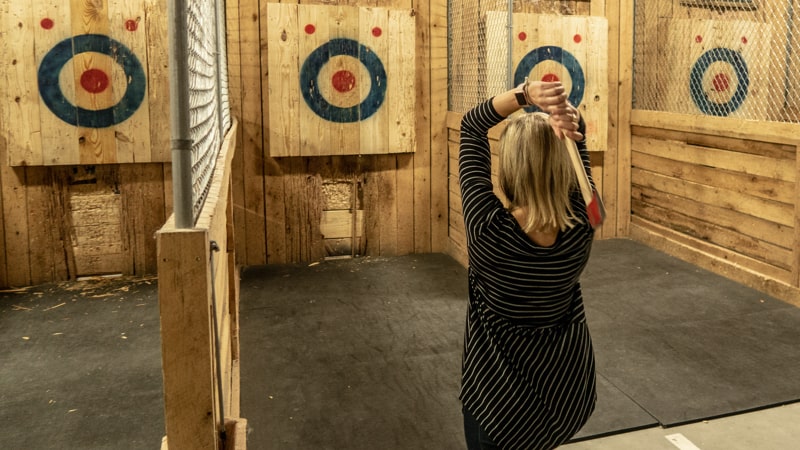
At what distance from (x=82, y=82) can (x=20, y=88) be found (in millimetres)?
334

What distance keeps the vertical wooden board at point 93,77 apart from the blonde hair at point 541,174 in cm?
346

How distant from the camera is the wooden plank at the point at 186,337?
1195 millimetres

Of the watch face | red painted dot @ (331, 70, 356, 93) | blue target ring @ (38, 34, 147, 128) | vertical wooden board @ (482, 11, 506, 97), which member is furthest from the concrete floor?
blue target ring @ (38, 34, 147, 128)

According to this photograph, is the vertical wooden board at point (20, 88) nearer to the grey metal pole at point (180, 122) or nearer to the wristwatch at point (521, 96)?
the grey metal pole at point (180, 122)

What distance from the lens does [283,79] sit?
14.8 ft

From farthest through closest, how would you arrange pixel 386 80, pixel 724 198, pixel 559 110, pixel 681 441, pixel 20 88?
pixel 386 80
pixel 724 198
pixel 20 88
pixel 681 441
pixel 559 110

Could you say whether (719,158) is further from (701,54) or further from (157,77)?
(157,77)

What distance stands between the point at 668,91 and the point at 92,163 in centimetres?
398

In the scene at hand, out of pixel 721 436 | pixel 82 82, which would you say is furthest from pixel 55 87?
pixel 721 436

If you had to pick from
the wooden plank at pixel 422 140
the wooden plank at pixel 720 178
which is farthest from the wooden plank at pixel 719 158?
the wooden plank at pixel 422 140

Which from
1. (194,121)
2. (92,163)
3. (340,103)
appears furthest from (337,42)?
(194,121)

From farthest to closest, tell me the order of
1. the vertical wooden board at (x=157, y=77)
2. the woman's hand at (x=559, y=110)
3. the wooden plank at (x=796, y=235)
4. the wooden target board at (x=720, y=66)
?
1. the wooden target board at (x=720, y=66)
2. the vertical wooden board at (x=157, y=77)
3. the wooden plank at (x=796, y=235)
4. the woman's hand at (x=559, y=110)

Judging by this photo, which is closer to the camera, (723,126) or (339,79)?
(723,126)

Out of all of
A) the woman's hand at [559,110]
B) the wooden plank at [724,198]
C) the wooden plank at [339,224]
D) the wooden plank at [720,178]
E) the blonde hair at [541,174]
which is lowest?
the wooden plank at [339,224]
